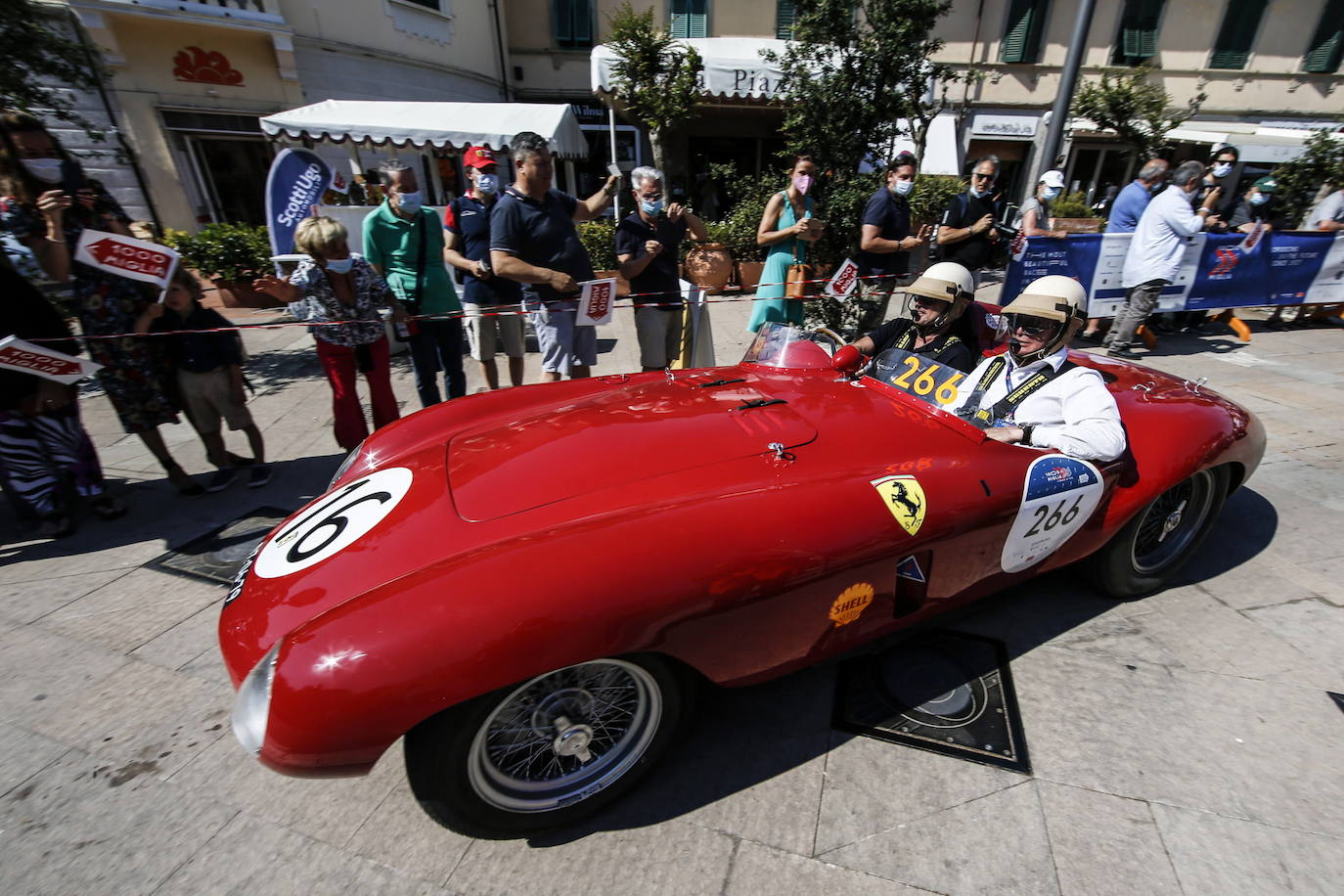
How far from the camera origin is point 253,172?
1223cm

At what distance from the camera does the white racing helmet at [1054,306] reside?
240 centimetres

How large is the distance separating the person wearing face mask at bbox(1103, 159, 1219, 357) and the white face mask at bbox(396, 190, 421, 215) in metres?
7.00

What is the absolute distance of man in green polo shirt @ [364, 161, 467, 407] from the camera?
4.46 m

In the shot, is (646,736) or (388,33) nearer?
(646,736)

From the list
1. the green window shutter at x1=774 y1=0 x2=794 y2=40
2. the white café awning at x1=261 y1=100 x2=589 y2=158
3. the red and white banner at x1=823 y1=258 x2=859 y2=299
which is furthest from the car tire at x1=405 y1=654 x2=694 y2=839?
the green window shutter at x1=774 y1=0 x2=794 y2=40

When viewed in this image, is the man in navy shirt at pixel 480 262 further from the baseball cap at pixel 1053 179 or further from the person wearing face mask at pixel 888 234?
the baseball cap at pixel 1053 179

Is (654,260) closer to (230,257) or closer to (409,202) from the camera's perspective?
(409,202)

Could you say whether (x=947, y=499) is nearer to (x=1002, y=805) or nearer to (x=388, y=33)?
(x=1002, y=805)

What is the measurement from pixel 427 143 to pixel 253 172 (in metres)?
5.91

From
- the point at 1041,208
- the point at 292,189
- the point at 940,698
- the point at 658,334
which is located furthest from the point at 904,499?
the point at 292,189

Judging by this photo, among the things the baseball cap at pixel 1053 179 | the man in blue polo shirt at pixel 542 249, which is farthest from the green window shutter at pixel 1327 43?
the man in blue polo shirt at pixel 542 249

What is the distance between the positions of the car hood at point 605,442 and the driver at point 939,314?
3.18ft

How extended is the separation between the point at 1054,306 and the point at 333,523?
2.82 metres

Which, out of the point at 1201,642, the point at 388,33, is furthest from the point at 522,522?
the point at 388,33
